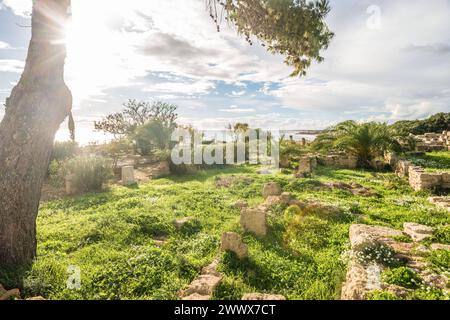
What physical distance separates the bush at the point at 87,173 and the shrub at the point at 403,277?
10231 mm

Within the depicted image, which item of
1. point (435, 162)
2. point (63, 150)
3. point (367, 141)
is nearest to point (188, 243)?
point (367, 141)

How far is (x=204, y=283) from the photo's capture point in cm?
405

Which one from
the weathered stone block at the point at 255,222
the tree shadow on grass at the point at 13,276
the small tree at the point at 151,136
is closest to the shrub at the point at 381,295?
the weathered stone block at the point at 255,222

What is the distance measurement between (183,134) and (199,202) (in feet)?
44.9

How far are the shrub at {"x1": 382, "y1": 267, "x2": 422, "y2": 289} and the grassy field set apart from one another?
65 cm

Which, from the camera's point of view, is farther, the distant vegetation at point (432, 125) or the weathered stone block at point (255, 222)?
the distant vegetation at point (432, 125)

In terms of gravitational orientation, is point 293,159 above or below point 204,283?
above

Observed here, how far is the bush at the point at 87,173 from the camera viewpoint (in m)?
11.1

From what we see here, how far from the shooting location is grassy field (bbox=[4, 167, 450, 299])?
419 centimetres

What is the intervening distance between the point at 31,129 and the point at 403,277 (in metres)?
5.81

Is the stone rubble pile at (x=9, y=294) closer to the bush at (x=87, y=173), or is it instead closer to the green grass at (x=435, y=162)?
the bush at (x=87, y=173)
